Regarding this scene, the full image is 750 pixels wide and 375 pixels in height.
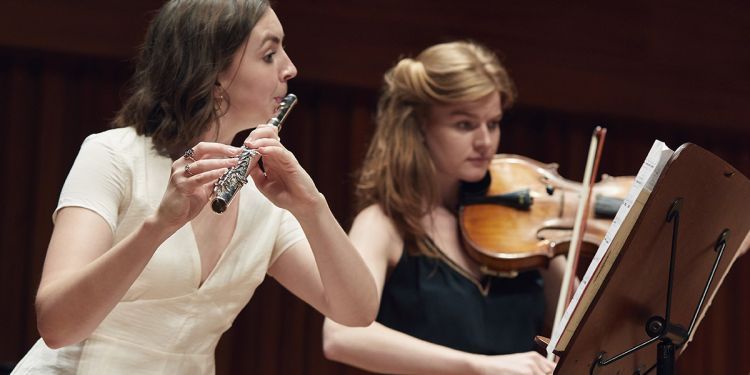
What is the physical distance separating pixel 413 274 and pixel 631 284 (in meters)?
0.78

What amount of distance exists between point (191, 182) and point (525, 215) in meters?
1.06

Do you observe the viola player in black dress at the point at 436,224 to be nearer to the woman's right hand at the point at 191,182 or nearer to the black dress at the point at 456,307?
the black dress at the point at 456,307

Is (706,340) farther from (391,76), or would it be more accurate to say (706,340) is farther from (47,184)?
(47,184)

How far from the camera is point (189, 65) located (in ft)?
5.35

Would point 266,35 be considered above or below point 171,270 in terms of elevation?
above

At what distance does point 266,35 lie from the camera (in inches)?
65.6

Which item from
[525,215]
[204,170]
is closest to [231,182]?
[204,170]

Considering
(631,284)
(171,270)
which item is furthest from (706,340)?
(171,270)

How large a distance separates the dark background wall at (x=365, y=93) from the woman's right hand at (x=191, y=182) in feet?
4.40

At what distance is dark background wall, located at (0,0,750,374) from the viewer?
2.78 metres

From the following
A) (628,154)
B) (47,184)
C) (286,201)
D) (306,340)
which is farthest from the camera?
(628,154)

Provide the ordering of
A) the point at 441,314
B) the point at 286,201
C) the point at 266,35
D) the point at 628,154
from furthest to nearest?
the point at 628,154 < the point at 441,314 < the point at 266,35 < the point at 286,201

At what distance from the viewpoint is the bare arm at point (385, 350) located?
1.91m

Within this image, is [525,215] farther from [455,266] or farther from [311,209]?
[311,209]
